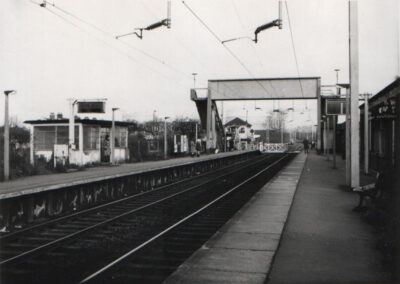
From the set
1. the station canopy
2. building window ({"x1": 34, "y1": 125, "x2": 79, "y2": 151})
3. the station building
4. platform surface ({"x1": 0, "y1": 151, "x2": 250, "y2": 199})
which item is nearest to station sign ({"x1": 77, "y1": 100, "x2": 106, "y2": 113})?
building window ({"x1": 34, "y1": 125, "x2": 79, "y2": 151})

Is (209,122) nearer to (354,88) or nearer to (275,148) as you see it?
(275,148)

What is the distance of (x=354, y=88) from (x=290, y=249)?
26.8ft

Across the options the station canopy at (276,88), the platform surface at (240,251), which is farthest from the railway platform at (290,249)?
the station canopy at (276,88)

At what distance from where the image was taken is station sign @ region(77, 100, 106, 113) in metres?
25.6

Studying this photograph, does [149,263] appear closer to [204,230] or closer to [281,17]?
[204,230]

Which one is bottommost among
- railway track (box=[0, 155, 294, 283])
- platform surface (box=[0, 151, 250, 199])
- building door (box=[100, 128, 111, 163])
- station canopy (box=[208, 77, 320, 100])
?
railway track (box=[0, 155, 294, 283])

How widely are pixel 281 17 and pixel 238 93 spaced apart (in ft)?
100

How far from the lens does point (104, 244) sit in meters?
7.75

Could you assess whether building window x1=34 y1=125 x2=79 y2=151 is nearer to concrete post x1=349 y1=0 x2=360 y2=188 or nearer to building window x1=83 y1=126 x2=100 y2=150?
building window x1=83 y1=126 x2=100 y2=150

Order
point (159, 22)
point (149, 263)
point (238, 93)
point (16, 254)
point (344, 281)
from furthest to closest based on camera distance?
point (238, 93) → point (159, 22) → point (16, 254) → point (149, 263) → point (344, 281)

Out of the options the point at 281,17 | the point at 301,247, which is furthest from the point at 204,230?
the point at 281,17

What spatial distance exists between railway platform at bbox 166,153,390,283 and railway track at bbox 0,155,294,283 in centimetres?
58

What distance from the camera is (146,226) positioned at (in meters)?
9.53

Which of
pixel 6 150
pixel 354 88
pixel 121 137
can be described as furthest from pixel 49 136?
pixel 354 88
